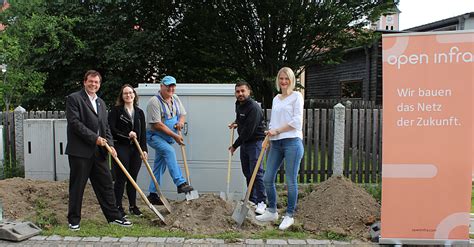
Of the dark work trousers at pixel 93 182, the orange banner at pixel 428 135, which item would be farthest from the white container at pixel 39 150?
the orange banner at pixel 428 135

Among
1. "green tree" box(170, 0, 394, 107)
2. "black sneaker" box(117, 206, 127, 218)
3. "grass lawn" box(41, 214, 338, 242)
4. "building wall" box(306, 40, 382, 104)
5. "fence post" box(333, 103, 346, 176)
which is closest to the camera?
"grass lawn" box(41, 214, 338, 242)

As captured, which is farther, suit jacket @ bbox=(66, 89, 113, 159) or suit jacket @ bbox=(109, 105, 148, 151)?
suit jacket @ bbox=(109, 105, 148, 151)

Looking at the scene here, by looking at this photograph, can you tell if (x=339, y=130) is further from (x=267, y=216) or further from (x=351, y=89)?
(x=351, y=89)

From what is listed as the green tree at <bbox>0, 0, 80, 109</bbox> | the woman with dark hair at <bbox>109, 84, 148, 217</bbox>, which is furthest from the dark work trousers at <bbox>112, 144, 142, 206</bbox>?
the green tree at <bbox>0, 0, 80, 109</bbox>

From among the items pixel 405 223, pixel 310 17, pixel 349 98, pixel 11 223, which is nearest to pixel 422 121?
pixel 405 223

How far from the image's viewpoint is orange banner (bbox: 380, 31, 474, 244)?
4141mm

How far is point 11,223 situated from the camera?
4.70 metres

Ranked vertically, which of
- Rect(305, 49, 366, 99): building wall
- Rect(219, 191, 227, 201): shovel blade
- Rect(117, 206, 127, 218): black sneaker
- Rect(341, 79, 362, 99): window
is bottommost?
Rect(117, 206, 127, 218): black sneaker

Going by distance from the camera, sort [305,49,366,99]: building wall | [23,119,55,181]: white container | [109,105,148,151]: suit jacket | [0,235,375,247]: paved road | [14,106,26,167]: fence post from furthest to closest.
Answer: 1. [305,49,366,99]: building wall
2. [14,106,26,167]: fence post
3. [23,119,55,181]: white container
4. [109,105,148,151]: suit jacket
5. [0,235,375,247]: paved road

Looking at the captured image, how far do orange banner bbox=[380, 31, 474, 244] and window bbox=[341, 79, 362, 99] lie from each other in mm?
13156

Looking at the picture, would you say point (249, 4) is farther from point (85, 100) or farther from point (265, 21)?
point (85, 100)

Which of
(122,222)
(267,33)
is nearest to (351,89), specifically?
(267,33)

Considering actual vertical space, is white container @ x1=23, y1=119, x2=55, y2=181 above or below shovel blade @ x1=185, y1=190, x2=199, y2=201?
above

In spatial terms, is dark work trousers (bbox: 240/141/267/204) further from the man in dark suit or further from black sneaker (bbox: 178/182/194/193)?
the man in dark suit
